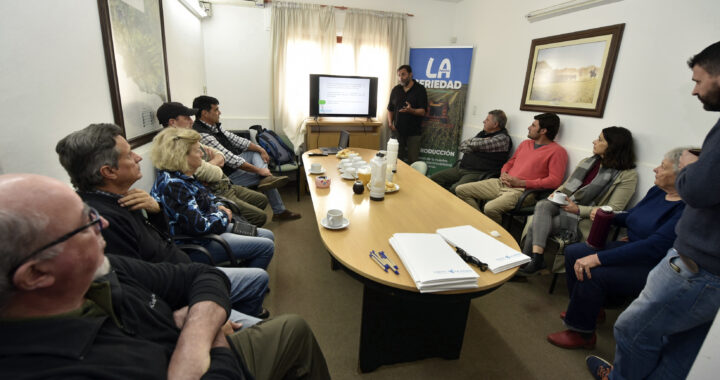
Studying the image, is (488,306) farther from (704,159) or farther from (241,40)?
(241,40)

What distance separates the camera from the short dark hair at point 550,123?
9.77 ft

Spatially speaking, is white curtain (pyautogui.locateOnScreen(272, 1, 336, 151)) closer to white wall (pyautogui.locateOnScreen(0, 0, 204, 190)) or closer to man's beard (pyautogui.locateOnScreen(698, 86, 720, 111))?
white wall (pyautogui.locateOnScreen(0, 0, 204, 190))

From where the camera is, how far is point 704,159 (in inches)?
41.4

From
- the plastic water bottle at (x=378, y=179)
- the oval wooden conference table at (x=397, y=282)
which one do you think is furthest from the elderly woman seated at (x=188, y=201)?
the plastic water bottle at (x=378, y=179)

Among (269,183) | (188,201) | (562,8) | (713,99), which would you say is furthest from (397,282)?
(562,8)

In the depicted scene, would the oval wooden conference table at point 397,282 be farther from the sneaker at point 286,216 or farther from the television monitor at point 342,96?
Result: the television monitor at point 342,96

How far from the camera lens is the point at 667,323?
4.09ft

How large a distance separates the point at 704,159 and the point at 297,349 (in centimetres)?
156

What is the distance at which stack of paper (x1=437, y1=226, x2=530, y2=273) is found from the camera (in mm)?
1273

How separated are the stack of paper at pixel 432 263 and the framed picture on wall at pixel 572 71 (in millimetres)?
2401

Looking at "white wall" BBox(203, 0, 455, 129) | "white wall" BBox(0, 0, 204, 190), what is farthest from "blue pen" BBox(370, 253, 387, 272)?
"white wall" BBox(203, 0, 455, 129)

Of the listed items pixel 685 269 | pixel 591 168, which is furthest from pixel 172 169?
pixel 591 168

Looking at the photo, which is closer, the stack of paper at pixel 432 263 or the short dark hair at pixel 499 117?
the stack of paper at pixel 432 263

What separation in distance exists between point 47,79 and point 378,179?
1.66 metres
